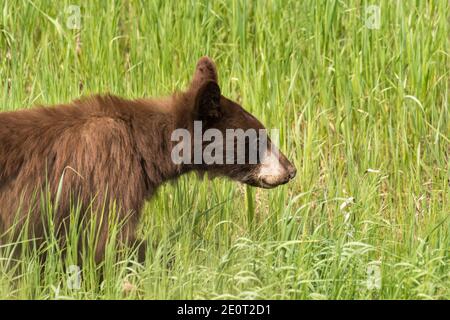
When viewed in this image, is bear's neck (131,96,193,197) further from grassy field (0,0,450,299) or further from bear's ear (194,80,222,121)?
grassy field (0,0,450,299)

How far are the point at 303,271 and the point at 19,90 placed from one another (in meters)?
2.77

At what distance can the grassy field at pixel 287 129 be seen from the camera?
483 centimetres

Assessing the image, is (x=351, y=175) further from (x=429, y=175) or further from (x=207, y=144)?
(x=207, y=144)

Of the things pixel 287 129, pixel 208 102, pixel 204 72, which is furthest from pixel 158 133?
pixel 287 129

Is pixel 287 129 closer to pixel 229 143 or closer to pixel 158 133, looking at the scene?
pixel 229 143

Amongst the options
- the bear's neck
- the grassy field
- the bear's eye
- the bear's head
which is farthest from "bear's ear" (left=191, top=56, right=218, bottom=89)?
the grassy field

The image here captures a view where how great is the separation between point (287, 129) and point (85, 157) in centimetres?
204

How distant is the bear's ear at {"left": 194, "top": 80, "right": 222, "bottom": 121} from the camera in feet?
17.4

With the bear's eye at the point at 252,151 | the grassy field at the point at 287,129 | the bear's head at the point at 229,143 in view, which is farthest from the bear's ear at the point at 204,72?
the grassy field at the point at 287,129

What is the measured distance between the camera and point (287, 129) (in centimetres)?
667

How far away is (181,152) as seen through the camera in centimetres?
543
